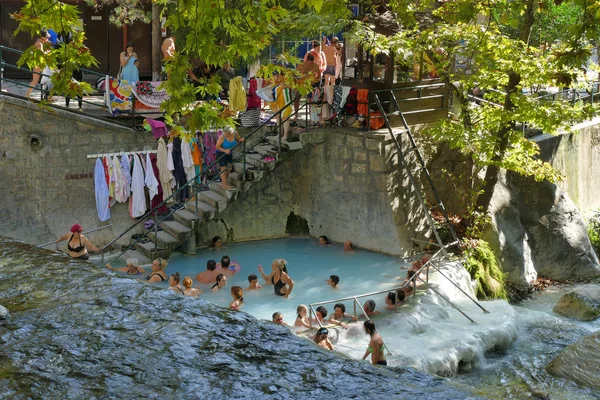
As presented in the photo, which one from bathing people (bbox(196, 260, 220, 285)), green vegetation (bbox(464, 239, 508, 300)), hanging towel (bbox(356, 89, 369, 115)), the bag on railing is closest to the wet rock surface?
bathing people (bbox(196, 260, 220, 285))

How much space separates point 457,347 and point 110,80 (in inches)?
367

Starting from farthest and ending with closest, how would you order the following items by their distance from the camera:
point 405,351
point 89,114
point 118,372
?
point 89,114 < point 405,351 < point 118,372

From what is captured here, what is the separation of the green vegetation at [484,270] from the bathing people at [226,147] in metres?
5.10

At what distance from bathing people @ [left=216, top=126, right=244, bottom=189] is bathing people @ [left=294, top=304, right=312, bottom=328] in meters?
5.09

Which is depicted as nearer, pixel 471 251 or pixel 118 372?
pixel 118 372

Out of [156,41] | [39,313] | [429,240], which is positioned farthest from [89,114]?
[39,313]

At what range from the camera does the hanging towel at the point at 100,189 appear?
58.6 feet

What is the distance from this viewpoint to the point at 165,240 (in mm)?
17031

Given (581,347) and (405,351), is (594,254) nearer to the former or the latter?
(581,347)

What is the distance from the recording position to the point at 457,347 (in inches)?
534

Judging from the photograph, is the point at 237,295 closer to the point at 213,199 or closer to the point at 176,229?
the point at 176,229

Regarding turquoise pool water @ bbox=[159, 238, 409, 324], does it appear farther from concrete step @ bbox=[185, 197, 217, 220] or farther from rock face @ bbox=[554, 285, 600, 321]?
rock face @ bbox=[554, 285, 600, 321]

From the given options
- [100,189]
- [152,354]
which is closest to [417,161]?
[100,189]

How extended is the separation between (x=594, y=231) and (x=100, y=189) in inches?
485
